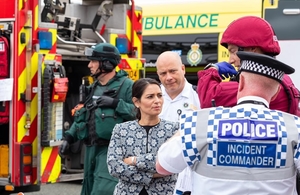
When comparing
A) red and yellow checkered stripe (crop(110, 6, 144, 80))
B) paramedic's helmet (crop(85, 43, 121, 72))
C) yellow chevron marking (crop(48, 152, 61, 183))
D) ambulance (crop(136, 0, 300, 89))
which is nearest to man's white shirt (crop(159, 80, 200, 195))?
paramedic's helmet (crop(85, 43, 121, 72))

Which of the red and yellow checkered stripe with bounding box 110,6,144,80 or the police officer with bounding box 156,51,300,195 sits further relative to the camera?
the red and yellow checkered stripe with bounding box 110,6,144,80

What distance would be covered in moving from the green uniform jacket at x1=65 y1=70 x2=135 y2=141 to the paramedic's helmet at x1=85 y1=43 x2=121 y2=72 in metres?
0.10

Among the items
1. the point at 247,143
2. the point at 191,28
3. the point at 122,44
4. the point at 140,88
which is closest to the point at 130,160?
the point at 140,88

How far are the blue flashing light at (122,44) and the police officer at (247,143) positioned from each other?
520 cm

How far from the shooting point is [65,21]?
7.89 meters

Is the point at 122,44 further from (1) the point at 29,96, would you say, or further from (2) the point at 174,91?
(2) the point at 174,91

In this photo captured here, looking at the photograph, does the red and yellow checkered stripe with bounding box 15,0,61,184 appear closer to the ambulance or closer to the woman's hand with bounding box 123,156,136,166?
the woman's hand with bounding box 123,156,136,166

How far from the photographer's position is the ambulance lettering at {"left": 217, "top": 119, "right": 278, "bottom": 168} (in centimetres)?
283

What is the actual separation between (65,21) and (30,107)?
4.54 ft

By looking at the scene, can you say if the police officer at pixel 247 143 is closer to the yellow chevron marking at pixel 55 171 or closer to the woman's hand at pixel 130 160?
the woman's hand at pixel 130 160

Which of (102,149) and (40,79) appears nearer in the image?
(102,149)

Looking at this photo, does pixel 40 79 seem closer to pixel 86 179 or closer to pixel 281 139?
pixel 86 179

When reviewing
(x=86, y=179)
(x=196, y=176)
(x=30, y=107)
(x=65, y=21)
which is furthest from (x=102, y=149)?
(x=196, y=176)

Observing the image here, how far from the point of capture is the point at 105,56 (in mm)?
→ 6207
